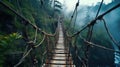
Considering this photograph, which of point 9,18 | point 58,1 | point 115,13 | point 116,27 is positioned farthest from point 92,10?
point 9,18

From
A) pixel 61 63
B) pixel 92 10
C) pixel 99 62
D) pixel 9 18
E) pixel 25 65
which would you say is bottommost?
pixel 99 62

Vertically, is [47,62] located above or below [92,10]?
below

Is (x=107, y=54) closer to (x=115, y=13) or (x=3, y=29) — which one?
(x=3, y=29)

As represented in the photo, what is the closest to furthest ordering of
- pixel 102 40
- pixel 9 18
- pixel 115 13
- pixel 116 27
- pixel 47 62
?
pixel 47 62
pixel 9 18
pixel 102 40
pixel 116 27
pixel 115 13

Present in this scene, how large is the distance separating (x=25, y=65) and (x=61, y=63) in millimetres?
3723

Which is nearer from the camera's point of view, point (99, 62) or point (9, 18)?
point (9, 18)

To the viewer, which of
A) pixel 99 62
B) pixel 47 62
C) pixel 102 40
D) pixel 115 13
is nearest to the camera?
pixel 47 62

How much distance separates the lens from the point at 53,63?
4.76 metres

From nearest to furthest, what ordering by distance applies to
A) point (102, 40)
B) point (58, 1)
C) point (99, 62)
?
point (99, 62) → point (102, 40) → point (58, 1)

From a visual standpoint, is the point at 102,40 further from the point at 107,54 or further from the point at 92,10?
the point at 92,10

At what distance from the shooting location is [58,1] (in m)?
32.4

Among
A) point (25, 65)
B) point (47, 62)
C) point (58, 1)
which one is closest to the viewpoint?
point (47, 62)

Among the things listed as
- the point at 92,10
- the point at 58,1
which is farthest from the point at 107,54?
the point at 92,10

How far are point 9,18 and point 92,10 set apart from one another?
208 feet
